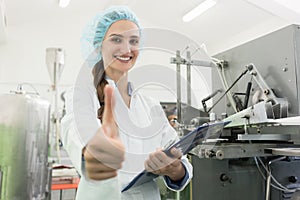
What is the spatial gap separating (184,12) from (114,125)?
3203 mm

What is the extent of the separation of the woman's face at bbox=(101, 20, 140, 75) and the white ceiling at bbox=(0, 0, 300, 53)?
229 centimetres

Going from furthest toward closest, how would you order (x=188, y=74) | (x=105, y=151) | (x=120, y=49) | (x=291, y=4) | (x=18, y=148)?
(x=291, y=4), (x=188, y=74), (x=18, y=148), (x=120, y=49), (x=105, y=151)

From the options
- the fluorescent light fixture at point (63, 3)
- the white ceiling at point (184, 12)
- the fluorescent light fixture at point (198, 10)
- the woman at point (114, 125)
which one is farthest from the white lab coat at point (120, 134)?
the fluorescent light fixture at point (63, 3)

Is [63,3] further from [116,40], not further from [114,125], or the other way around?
[114,125]

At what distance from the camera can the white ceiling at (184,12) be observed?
300cm

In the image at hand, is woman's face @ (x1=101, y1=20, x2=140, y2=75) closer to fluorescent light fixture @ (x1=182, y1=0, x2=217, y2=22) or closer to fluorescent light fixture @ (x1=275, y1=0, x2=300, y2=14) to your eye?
fluorescent light fixture @ (x1=275, y1=0, x2=300, y2=14)

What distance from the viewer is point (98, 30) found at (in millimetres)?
665

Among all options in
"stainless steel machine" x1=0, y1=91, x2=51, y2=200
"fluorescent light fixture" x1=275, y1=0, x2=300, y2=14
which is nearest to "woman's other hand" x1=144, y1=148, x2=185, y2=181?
"stainless steel machine" x1=0, y1=91, x2=51, y2=200

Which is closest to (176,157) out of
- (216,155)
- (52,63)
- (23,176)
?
(216,155)

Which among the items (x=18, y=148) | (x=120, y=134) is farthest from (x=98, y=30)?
(x=18, y=148)

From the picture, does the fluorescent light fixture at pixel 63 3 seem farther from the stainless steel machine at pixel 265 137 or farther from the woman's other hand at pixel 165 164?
the woman's other hand at pixel 165 164

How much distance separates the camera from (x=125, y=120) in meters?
0.63

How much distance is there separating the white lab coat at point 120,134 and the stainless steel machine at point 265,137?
29 cm

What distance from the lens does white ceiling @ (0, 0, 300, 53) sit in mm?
2997
